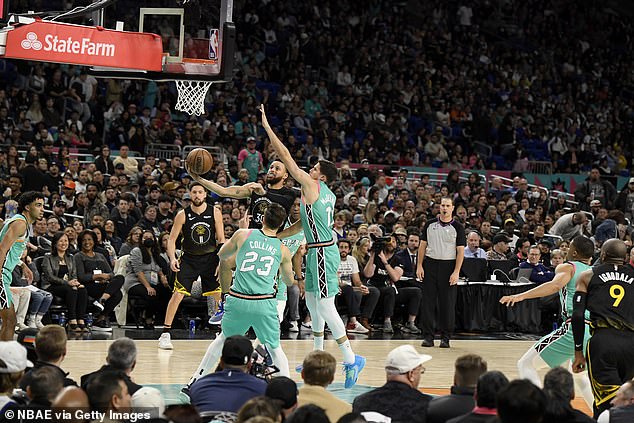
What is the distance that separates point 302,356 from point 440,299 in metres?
2.71

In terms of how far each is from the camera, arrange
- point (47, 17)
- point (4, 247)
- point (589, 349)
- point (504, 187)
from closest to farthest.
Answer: point (589, 349)
point (4, 247)
point (47, 17)
point (504, 187)

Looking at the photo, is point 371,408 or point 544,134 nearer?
point 371,408

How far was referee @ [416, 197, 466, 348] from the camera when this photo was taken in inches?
553

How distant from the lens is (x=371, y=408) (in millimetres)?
6113

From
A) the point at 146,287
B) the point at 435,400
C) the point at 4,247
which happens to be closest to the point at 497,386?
the point at 435,400

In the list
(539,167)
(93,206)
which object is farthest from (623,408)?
(539,167)

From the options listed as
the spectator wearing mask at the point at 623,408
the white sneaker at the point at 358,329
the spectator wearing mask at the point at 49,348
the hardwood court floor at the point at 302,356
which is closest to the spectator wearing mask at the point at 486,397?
the spectator wearing mask at the point at 623,408

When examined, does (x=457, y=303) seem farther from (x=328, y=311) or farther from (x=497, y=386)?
(x=497, y=386)

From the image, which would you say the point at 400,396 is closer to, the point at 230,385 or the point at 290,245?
the point at 230,385

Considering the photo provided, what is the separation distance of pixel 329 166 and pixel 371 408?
471 centimetres

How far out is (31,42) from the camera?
995 cm

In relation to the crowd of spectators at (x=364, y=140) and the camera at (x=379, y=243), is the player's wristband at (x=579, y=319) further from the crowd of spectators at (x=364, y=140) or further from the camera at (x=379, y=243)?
the camera at (x=379, y=243)

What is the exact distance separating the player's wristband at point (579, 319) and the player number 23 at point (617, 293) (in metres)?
0.21

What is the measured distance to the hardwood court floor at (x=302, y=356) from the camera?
1059 centimetres
